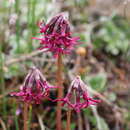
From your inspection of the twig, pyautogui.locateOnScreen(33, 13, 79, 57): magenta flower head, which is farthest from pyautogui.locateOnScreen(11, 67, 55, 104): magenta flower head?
the twig

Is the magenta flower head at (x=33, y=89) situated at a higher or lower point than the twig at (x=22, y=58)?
lower

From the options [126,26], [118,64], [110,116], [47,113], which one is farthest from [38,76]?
[126,26]

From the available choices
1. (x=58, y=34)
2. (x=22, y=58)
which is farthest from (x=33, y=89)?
(x=22, y=58)

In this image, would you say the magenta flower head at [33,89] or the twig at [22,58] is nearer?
the magenta flower head at [33,89]

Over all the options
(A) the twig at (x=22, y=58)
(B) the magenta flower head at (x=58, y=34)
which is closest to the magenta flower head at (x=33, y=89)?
(B) the magenta flower head at (x=58, y=34)

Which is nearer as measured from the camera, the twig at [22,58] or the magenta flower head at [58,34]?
the magenta flower head at [58,34]

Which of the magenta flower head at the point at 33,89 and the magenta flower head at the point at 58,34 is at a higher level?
the magenta flower head at the point at 58,34

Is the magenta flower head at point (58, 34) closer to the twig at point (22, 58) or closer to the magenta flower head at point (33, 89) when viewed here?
the magenta flower head at point (33, 89)

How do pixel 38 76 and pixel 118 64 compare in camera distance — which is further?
pixel 118 64

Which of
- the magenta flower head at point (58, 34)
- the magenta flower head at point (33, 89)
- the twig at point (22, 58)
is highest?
the magenta flower head at point (58, 34)

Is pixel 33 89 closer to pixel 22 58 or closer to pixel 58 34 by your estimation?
pixel 58 34

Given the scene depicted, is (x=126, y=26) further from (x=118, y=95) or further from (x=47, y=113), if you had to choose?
(x=47, y=113)
